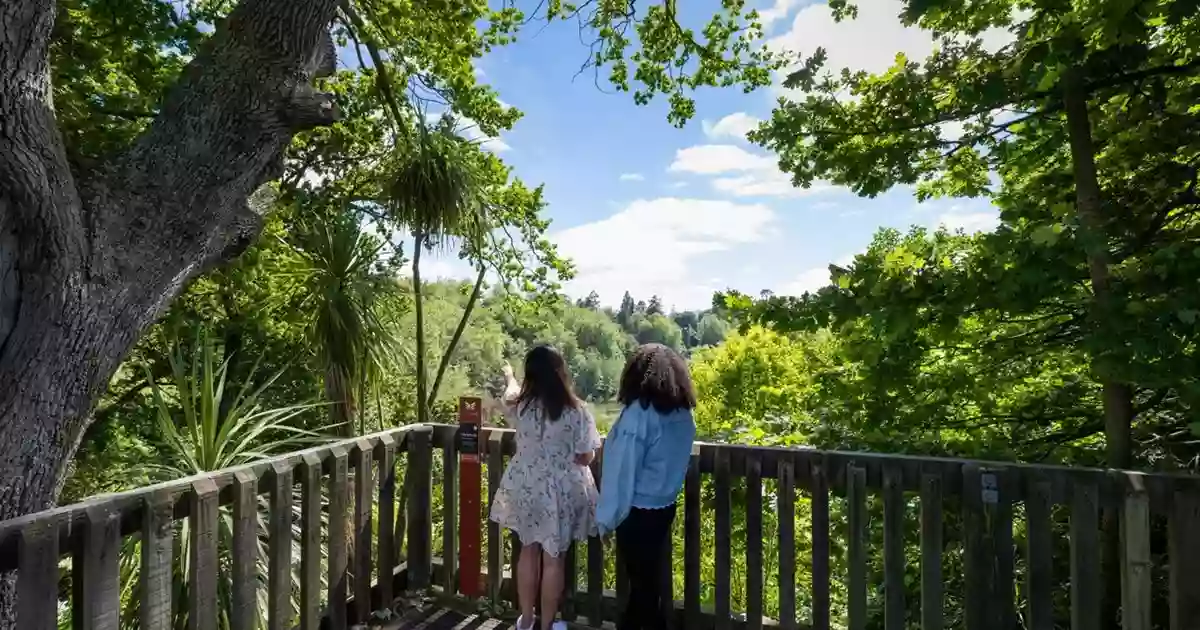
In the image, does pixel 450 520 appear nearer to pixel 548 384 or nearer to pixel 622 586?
pixel 622 586

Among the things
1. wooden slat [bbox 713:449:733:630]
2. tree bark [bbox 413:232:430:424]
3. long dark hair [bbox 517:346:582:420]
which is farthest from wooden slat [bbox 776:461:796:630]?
tree bark [bbox 413:232:430:424]

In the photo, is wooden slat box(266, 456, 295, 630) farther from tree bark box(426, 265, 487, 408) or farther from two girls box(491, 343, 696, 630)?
→ tree bark box(426, 265, 487, 408)

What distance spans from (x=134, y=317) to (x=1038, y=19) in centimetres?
409

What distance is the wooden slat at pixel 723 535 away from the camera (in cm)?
291

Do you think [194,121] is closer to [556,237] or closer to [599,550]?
[599,550]

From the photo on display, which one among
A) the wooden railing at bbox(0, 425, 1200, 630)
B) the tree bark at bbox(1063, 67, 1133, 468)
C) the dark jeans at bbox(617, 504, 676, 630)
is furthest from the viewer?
the dark jeans at bbox(617, 504, 676, 630)

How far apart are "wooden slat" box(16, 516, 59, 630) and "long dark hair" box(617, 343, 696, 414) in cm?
190

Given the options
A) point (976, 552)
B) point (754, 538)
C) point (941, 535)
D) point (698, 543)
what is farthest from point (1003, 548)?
point (698, 543)

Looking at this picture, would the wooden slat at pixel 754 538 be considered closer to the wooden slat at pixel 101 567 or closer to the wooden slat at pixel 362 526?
the wooden slat at pixel 362 526

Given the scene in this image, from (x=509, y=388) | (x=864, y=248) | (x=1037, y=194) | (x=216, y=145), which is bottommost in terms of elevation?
(x=509, y=388)

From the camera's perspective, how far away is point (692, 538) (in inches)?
119

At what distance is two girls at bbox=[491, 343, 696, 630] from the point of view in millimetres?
2783

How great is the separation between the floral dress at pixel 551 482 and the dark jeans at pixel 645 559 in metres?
0.24

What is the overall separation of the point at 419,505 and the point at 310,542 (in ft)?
2.50
